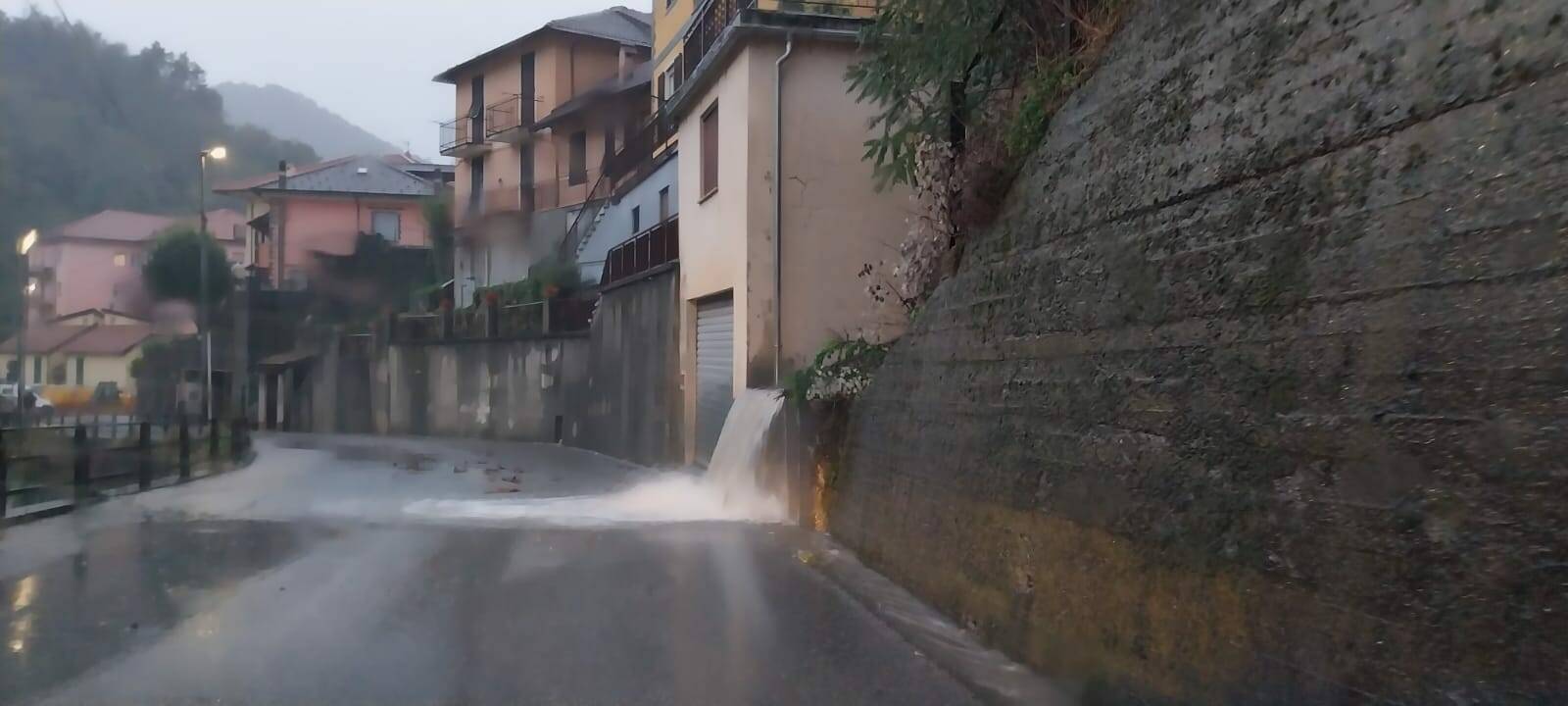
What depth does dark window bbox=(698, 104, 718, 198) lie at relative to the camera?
1675 cm

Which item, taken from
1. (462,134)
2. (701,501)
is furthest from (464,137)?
(701,501)

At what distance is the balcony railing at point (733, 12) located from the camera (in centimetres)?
1484

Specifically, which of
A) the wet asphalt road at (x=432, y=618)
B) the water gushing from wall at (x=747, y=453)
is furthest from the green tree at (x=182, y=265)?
the water gushing from wall at (x=747, y=453)

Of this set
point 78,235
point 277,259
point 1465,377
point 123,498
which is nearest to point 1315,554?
point 1465,377

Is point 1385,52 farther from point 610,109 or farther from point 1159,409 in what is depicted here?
point 610,109

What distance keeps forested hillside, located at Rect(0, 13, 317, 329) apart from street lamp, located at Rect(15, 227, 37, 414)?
0.48 feet

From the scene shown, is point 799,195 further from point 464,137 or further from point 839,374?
point 464,137

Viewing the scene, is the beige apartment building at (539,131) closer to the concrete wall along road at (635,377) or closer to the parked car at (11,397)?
the concrete wall along road at (635,377)

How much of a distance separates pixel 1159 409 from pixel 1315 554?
1162 mm

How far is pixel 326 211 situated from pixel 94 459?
99.6 ft

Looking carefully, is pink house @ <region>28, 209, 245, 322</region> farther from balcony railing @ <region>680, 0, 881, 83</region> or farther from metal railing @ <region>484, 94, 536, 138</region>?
metal railing @ <region>484, 94, 536, 138</region>

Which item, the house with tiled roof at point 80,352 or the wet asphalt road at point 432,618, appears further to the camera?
the house with tiled roof at point 80,352

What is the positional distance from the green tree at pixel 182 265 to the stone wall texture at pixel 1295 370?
1828 cm

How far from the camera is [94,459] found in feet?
49.9
